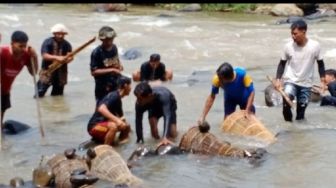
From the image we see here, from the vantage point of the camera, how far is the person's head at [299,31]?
29.3 ft

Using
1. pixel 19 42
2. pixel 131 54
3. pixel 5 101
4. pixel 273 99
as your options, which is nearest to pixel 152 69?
pixel 273 99

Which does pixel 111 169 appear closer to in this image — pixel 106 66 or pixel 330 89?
pixel 106 66

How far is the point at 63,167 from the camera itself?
6.80 meters

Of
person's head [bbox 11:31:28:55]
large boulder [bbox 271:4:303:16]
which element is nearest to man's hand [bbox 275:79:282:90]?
person's head [bbox 11:31:28:55]

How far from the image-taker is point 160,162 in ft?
26.3

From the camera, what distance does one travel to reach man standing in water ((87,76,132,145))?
855cm

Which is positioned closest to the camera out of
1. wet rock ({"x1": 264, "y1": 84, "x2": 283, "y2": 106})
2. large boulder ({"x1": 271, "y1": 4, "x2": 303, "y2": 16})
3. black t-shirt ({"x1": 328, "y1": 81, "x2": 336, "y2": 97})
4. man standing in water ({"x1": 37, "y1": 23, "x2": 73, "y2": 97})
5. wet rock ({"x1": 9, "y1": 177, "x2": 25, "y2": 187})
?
wet rock ({"x1": 9, "y1": 177, "x2": 25, "y2": 187})

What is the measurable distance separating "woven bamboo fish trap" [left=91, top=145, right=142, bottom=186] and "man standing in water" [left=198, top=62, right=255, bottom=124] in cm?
174

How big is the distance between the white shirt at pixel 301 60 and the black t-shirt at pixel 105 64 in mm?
2235

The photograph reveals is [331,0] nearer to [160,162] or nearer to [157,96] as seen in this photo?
[160,162]

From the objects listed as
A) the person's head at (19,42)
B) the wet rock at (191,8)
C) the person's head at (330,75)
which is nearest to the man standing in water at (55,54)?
the person's head at (19,42)

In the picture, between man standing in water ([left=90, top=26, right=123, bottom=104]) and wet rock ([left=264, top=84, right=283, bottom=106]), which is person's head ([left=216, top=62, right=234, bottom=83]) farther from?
wet rock ([left=264, top=84, right=283, bottom=106])

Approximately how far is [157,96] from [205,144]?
935 millimetres

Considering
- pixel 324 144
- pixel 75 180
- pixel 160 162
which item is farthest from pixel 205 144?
pixel 75 180
